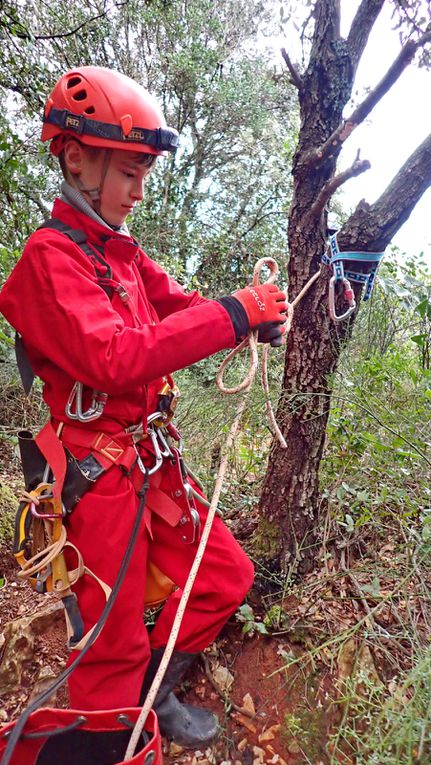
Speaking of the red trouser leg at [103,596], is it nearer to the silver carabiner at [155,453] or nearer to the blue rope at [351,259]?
the silver carabiner at [155,453]

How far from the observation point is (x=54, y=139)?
187 cm

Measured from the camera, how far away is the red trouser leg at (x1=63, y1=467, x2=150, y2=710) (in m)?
1.80

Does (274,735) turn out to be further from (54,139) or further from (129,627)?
(54,139)

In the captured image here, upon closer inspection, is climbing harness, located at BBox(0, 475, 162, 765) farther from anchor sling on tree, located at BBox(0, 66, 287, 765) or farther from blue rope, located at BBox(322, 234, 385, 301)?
blue rope, located at BBox(322, 234, 385, 301)

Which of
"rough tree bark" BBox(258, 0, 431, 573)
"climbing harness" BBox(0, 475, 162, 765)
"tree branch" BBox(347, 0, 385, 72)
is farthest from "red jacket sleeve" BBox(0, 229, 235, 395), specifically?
"tree branch" BBox(347, 0, 385, 72)

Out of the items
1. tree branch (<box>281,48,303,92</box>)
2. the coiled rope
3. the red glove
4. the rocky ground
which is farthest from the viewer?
the rocky ground

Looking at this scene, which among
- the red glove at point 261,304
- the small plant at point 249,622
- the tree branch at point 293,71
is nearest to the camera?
the red glove at point 261,304

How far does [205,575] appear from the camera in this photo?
80.6 inches

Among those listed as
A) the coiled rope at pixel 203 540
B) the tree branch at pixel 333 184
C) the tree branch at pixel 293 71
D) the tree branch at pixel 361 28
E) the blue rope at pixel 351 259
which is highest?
the tree branch at pixel 361 28

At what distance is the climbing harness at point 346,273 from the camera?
217cm

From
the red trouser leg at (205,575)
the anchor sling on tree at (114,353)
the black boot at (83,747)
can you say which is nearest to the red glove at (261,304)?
the anchor sling on tree at (114,353)

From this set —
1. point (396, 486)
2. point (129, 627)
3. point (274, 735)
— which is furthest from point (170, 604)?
→ point (396, 486)

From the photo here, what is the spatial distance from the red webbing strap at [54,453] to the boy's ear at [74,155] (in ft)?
3.04

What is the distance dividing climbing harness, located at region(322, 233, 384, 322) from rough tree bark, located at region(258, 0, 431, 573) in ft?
0.12
